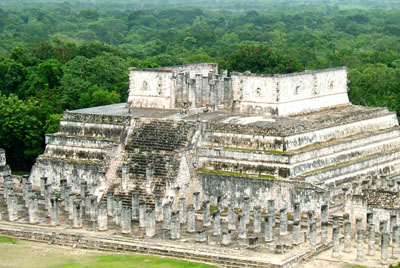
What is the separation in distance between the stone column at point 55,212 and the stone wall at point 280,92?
14368 millimetres

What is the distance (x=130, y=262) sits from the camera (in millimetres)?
43406

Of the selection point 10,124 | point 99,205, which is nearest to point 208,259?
point 99,205

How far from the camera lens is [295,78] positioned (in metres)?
58.2

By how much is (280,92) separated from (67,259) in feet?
60.4

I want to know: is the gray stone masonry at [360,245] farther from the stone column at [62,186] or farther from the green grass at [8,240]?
the stone column at [62,186]

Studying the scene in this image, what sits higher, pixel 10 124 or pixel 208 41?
pixel 208 41

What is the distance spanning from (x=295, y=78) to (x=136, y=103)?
10200mm

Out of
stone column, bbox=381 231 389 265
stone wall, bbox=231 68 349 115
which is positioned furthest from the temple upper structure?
stone column, bbox=381 231 389 265

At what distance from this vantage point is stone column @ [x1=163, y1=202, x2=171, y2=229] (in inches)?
1863

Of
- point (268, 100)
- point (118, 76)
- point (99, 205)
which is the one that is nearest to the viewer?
point (99, 205)

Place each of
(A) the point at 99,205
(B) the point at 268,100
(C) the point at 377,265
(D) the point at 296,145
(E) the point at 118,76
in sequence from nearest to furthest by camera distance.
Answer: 1. (C) the point at 377,265
2. (A) the point at 99,205
3. (D) the point at 296,145
4. (B) the point at 268,100
5. (E) the point at 118,76

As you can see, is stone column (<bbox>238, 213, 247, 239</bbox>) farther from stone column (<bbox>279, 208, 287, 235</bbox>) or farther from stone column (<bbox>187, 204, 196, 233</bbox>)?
stone column (<bbox>187, 204, 196, 233</bbox>)

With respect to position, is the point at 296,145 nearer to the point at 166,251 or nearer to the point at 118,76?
the point at 166,251

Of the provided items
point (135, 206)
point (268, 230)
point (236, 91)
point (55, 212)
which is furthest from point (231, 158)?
point (55, 212)
